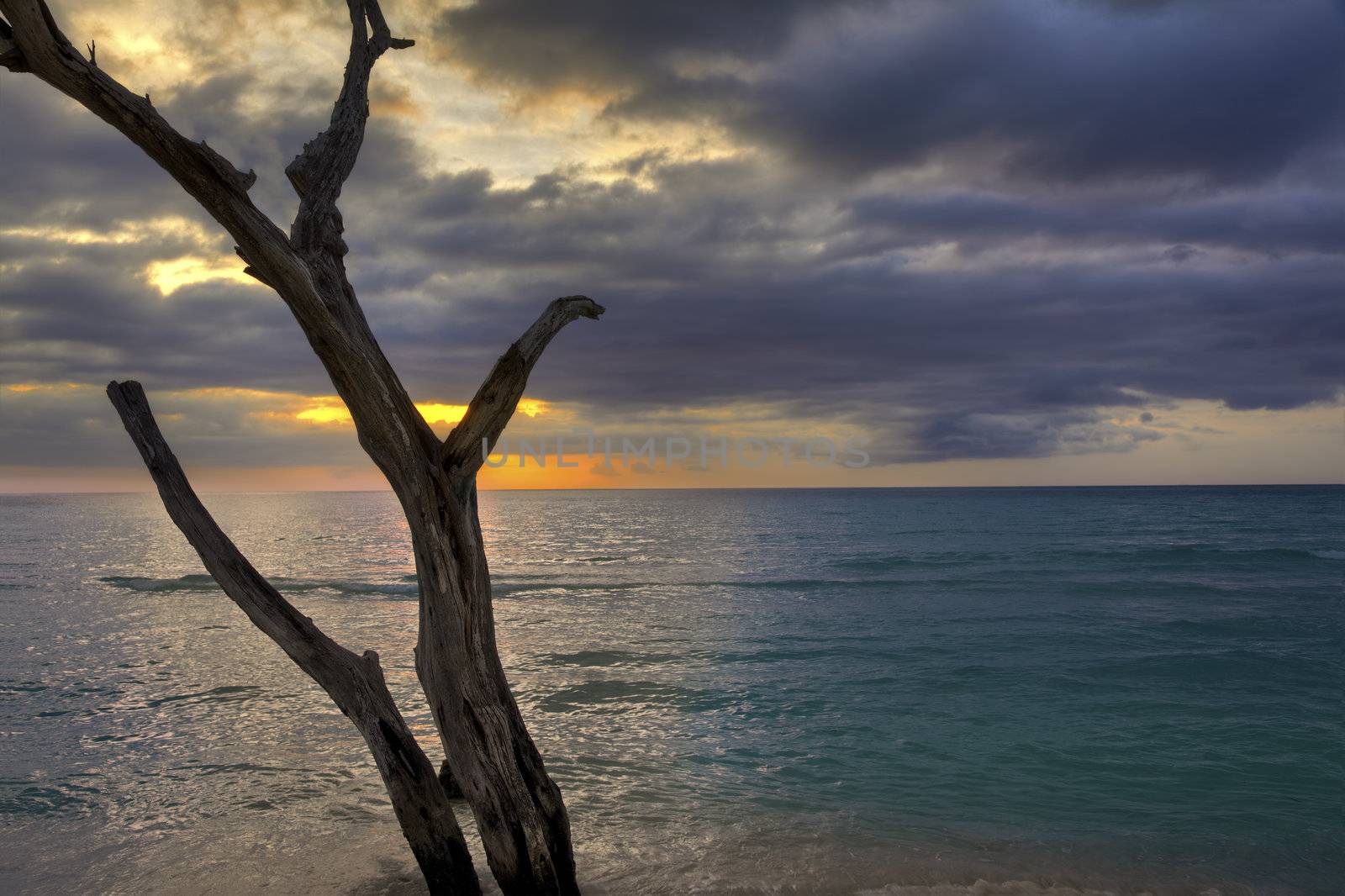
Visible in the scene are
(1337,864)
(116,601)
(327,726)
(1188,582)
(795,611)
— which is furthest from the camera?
(1188,582)

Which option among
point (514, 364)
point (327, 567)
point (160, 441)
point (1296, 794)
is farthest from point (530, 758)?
point (327, 567)

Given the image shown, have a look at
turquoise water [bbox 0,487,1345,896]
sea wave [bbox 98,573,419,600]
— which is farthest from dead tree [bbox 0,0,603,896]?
sea wave [bbox 98,573,419,600]

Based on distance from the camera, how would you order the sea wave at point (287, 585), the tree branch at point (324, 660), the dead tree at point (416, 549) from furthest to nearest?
the sea wave at point (287, 585) → the tree branch at point (324, 660) → the dead tree at point (416, 549)

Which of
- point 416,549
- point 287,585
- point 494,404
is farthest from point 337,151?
point 287,585

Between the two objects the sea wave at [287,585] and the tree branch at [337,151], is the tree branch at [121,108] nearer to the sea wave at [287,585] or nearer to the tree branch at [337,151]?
the tree branch at [337,151]

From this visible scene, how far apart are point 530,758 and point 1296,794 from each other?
824 centimetres

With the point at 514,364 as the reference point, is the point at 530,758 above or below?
below

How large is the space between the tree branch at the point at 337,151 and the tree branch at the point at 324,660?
1.50 m

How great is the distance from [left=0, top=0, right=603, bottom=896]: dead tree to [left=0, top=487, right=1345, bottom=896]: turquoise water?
4.98 feet

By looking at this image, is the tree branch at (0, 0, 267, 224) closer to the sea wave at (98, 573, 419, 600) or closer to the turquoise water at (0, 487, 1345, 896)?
the turquoise water at (0, 487, 1345, 896)

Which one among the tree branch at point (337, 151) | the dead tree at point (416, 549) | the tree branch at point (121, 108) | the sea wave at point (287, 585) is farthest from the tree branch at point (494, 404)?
the sea wave at point (287, 585)

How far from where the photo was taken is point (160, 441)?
5.00 meters

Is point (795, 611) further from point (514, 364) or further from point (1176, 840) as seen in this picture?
point (514, 364)

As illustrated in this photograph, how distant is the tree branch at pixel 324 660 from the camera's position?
15.9 ft
